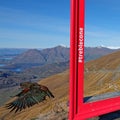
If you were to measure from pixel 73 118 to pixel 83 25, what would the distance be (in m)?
1.66

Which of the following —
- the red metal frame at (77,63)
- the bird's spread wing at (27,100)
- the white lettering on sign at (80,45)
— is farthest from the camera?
the bird's spread wing at (27,100)

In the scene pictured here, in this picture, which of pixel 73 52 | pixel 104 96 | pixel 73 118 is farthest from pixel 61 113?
pixel 73 52

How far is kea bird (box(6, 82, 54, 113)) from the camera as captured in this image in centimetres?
599

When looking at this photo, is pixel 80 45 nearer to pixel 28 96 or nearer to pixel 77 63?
pixel 77 63

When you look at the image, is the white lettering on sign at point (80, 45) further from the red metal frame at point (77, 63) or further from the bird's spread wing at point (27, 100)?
the bird's spread wing at point (27, 100)

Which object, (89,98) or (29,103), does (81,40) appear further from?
(29,103)

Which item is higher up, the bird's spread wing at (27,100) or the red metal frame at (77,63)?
the red metal frame at (77,63)

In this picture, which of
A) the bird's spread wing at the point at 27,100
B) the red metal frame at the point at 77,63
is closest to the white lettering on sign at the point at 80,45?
the red metal frame at the point at 77,63

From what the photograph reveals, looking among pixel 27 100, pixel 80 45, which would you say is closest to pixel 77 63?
pixel 80 45

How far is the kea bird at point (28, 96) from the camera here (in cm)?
599

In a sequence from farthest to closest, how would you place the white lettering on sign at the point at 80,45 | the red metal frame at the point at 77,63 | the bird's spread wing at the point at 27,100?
the bird's spread wing at the point at 27,100 < the white lettering on sign at the point at 80,45 < the red metal frame at the point at 77,63

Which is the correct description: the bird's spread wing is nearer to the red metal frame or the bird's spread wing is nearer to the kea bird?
the kea bird

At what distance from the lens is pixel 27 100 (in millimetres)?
6273

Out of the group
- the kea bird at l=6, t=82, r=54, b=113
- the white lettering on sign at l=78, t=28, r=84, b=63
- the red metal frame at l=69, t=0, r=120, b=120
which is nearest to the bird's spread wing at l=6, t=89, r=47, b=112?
the kea bird at l=6, t=82, r=54, b=113
